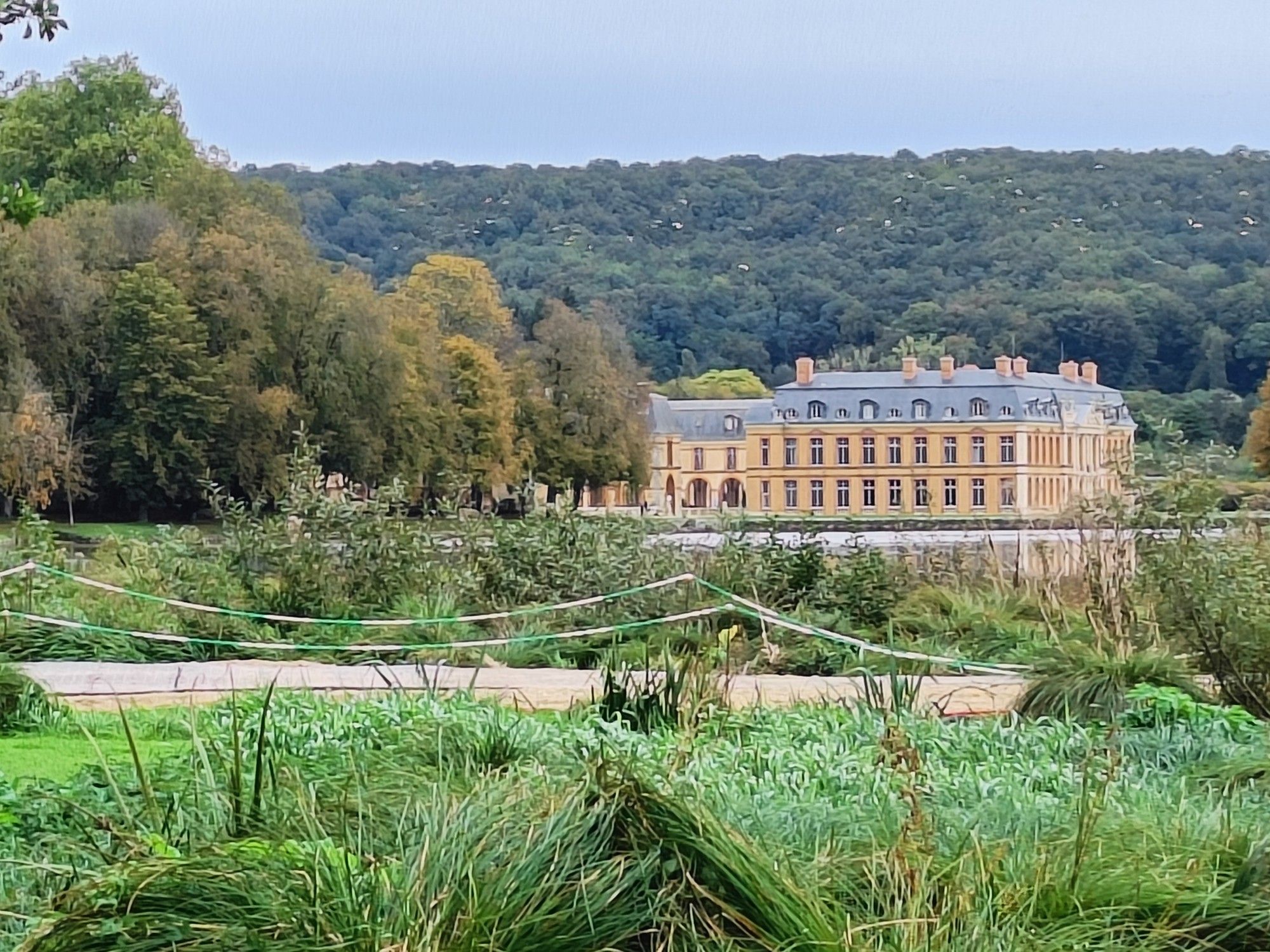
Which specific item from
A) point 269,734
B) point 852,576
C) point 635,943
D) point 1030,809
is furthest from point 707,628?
point 635,943

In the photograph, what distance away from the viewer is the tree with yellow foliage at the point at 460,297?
2369 cm

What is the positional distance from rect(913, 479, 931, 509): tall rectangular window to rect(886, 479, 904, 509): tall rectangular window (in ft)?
0.38

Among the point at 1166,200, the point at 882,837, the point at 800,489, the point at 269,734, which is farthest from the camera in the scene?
the point at 1166,200

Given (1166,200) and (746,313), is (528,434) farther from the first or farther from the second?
(1166,200)

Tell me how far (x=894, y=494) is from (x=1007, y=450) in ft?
3.44

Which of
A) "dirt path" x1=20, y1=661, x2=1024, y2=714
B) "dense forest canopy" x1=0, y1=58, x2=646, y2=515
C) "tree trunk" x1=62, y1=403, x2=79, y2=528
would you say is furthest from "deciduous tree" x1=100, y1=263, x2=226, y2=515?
"dirt path" x1=20, y1=661, x2=1024, y2=714

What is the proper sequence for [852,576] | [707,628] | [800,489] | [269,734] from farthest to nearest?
[800,489] < [852,576] < [707,628] < [269,734]

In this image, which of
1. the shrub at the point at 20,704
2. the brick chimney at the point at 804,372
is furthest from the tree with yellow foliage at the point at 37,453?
the shrub at the point at 20,704

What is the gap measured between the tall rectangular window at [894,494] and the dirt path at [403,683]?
246 inches

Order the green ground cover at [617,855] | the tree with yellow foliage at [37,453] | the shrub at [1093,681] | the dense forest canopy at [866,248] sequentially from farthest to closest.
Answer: the tree with yellow foliage at [37,453] < the dense forest canopy at [866,248] < the shrub at [1093,681] < the green ground cover at [617,855]

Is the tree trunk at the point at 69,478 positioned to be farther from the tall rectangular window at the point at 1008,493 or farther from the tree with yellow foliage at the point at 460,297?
the tall rectangular window at the point at 1008,493

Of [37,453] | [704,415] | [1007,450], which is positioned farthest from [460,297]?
[1007,450]

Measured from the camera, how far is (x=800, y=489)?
1423cm

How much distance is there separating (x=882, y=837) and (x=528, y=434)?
1871cm
